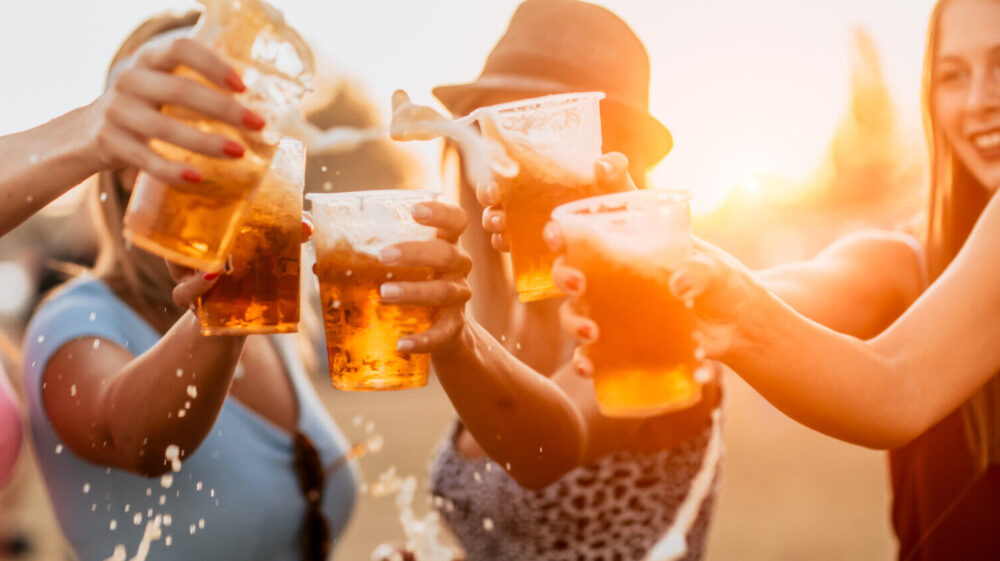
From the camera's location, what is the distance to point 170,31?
6.38 feet

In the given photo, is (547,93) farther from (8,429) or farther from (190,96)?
(8,429)

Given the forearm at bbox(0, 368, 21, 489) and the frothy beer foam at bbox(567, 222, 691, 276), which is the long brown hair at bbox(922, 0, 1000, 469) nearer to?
the frothy beer foam at bbox(567, 222, 691, 276)

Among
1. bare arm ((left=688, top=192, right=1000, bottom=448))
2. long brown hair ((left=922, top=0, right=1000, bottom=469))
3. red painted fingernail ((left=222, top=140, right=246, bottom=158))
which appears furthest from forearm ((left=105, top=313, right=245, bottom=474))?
long brown hair ((left=922, top=0, right=1000, bottom=469))

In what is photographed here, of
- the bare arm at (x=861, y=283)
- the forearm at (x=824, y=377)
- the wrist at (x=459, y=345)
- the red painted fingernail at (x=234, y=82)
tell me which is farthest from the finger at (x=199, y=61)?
the bare arm at (x=861, y=283)

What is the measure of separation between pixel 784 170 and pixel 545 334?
4.48 feet

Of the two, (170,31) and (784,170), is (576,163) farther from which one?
(784,170)

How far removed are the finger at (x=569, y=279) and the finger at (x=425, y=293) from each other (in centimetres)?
Answer: 15

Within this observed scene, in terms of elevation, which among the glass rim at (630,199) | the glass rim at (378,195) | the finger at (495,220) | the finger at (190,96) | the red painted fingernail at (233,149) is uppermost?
the finger at (190,96)

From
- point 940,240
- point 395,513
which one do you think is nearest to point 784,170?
point 940,240

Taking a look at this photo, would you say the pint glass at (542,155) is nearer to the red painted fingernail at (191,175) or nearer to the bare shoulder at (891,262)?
the red painted fingernail at (191,175)

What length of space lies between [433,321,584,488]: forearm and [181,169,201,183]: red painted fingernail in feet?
1.81

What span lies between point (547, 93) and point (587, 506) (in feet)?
2.76

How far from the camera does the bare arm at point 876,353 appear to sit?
1294 mm

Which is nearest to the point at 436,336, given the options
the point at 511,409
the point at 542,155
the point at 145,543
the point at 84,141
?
the point at 542,155
